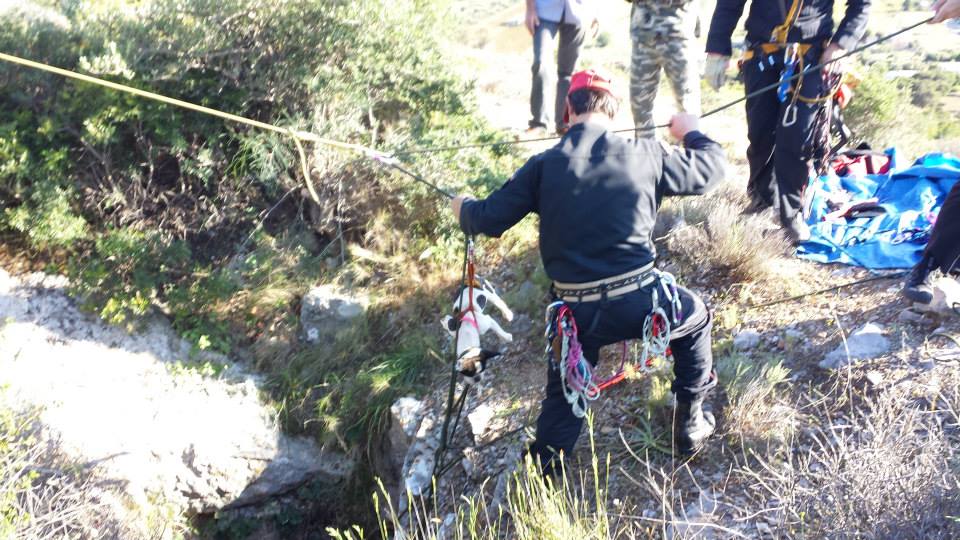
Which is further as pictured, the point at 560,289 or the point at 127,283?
the point at 127,283

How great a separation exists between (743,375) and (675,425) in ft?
1.71

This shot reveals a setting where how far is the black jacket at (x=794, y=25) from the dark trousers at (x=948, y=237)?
1.07m

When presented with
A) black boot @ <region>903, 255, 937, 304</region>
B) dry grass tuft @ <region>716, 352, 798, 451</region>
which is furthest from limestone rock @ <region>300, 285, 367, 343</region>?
black boot @ <region>903, 255, 937, 304</region>

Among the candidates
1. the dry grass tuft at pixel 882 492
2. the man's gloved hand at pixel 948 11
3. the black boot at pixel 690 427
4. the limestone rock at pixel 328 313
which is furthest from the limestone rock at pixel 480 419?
the man's gloved hand at pixel 948 11

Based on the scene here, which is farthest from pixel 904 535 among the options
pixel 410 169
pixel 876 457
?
pixel 410 169

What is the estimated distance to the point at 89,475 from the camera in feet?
15.7

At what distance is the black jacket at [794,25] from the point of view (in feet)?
13.3

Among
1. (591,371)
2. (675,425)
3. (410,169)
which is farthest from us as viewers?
(410,169)

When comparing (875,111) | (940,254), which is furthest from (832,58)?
(875,111)

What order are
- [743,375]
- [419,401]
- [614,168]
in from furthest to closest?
[419,401] < [743,375] < [614,168]

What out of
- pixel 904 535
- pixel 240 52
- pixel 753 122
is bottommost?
pixel 904 535

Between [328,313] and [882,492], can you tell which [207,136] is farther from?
[882,492]

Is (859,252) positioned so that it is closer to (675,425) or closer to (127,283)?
(675,425)

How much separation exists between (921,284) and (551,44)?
12.9ft
